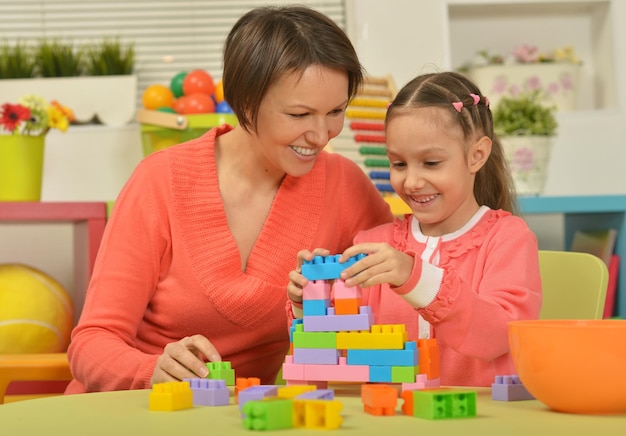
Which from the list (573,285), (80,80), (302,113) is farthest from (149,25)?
(573,285)

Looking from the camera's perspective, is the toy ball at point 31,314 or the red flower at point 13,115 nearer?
the toy ball at point 31,314

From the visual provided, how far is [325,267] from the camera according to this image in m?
1.05

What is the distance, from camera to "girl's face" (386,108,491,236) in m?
1.38

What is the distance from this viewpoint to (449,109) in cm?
141

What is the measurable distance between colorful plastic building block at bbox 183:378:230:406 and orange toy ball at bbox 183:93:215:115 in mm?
1346

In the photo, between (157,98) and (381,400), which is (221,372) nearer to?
(381,400)

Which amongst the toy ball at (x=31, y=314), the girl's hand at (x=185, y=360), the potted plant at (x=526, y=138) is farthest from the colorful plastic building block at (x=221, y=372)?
the potted plant at (x=526, y=138)

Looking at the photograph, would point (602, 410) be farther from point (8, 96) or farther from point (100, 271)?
point (8, 96)

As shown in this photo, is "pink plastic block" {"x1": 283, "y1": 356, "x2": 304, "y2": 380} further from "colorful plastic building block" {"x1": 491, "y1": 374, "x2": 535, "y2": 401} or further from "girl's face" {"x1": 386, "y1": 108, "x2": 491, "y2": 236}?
"girl's face" {"x1": 386, "y1": 108, "x2": 491, "y2": 236}

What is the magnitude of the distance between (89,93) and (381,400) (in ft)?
6.33

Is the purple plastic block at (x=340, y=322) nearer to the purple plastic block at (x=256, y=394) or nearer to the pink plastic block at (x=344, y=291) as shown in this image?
the pink plastic block at (x=344, y=291)

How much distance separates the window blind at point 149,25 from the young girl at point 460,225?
132 centimetres

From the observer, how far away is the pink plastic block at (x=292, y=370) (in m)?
1.04

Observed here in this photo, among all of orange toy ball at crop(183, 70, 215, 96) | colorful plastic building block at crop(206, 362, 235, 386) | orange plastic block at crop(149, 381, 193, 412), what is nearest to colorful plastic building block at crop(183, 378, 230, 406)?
orange plastic block at crop(149, 381, 193, 412)
